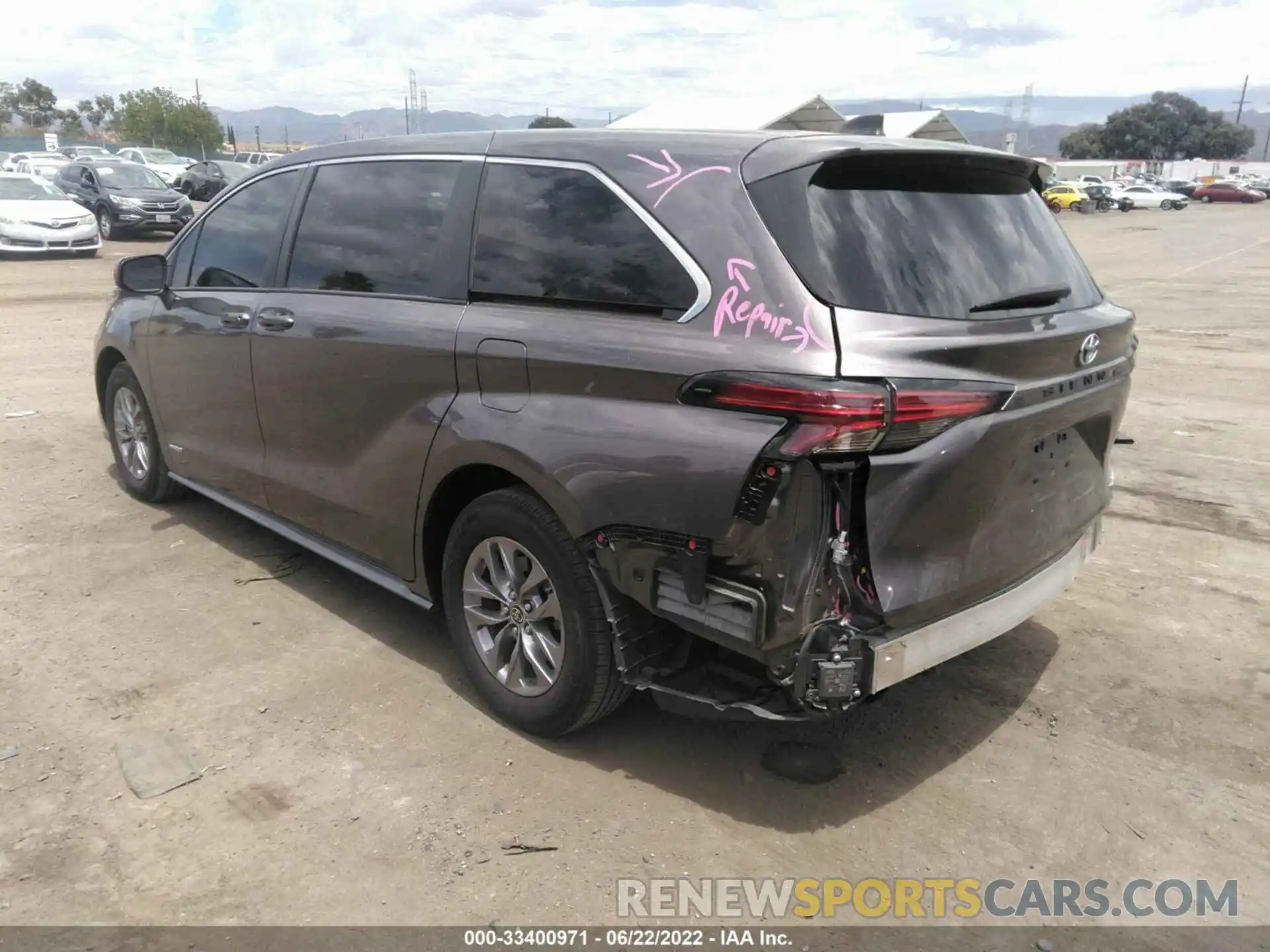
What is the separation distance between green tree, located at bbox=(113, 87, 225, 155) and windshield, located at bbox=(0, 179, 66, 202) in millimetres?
58919

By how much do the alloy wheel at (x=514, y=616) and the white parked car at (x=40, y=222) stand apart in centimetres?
1841

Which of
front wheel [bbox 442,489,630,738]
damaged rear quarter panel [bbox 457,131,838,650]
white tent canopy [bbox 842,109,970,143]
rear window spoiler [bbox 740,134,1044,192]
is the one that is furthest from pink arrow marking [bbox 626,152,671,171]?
white tent canopy [bbox 842,109,970,143]

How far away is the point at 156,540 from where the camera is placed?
5.23 metres

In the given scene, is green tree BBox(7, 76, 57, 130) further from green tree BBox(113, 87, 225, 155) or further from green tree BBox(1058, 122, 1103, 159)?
green tree BBox(1058, 122, 1103, 159)

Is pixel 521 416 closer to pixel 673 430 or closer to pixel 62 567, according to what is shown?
pixel 673 430

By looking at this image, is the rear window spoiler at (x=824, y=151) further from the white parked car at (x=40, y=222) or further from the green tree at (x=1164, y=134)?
the green tree at (x=1164, y=134)

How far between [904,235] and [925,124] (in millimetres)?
27811

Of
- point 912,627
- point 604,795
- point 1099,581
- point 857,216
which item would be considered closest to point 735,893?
point 604,795

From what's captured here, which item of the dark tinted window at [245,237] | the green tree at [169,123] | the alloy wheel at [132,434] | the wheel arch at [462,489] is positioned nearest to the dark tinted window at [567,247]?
the wheel arch at [462,489]

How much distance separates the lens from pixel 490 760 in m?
3.33

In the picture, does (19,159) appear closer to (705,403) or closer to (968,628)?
(705,403)

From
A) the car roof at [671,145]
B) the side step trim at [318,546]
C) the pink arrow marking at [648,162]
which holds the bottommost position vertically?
the side step trim at [318,546]

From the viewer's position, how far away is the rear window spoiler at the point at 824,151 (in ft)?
9.23
